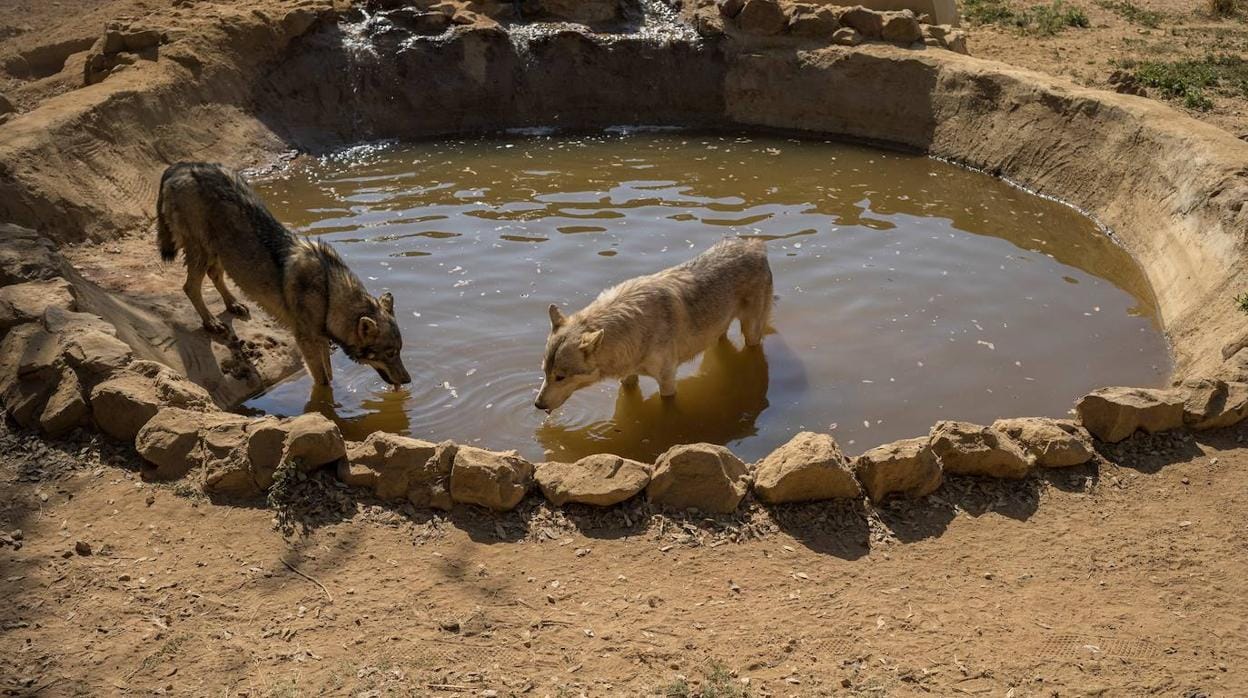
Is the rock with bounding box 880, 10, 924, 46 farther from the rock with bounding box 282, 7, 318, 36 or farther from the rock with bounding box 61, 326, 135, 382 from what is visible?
the rock with bounding box 61, 326, 135, 382

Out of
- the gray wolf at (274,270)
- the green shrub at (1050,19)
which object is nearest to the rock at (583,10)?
the green shrub at (1050,19)

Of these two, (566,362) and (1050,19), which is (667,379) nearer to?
(566,362)

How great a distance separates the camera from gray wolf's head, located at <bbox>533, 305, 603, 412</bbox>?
757cm

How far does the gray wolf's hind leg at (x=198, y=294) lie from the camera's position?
8789 mm

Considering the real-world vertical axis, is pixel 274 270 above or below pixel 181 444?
above

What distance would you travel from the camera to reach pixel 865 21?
1571cm

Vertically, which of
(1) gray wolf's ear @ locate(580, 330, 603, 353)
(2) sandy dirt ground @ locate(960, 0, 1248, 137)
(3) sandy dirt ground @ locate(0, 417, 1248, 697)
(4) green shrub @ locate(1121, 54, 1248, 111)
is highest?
(2) sandy dirt ground @ locate(960, 0, 1248, 137)

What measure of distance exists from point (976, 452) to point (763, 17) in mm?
11424

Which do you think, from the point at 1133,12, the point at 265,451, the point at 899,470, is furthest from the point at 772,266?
the point at 1133,12

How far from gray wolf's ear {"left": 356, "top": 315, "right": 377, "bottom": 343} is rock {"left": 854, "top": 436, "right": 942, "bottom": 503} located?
12.9ft

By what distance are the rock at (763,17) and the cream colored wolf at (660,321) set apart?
8.28 meters

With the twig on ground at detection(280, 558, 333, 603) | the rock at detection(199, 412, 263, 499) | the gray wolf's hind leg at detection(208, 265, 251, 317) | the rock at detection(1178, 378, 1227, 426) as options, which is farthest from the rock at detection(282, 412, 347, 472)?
the rock at detection(1178, 378, 1227, 426)

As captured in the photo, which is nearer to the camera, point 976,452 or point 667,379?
point 976,452

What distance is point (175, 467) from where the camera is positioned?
621 centimetres
